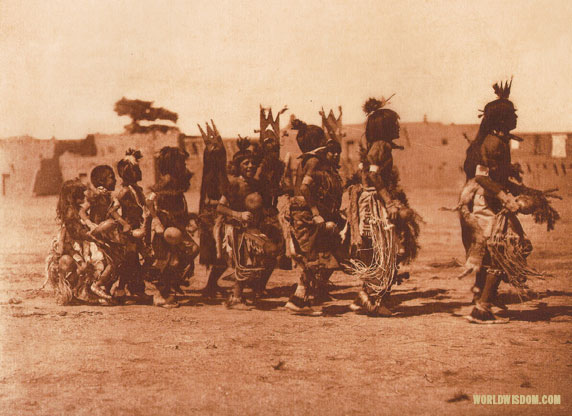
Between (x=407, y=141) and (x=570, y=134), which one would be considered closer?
(x=570, y=134)

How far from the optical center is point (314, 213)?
6875 mm

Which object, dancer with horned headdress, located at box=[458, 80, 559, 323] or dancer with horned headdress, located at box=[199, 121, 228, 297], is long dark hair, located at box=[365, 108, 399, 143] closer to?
dancer with horned headdress, located at box=[458, 80, 559, 323]

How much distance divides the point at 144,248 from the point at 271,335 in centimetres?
211

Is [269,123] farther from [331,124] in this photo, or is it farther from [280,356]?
[280,356]

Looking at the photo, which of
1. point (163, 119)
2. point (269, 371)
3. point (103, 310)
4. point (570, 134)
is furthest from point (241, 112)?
point (570, 134)

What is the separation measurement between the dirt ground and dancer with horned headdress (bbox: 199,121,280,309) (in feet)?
1.63

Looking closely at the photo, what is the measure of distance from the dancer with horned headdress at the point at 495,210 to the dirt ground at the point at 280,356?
0.52 m

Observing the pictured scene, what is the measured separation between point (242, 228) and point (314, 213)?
2.81 ft

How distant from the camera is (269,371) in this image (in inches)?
209

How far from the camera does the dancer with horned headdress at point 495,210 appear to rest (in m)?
6.38

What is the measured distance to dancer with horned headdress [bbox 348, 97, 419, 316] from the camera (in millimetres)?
6672

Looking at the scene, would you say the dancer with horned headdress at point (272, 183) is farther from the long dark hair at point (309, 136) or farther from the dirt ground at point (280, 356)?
the dirt ground at point (280, 356)

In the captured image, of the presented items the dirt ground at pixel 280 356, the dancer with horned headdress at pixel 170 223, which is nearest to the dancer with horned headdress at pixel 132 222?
the dancer with horned headdress at pixel 170 223

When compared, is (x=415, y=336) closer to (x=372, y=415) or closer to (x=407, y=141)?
(x=372, y=415)
